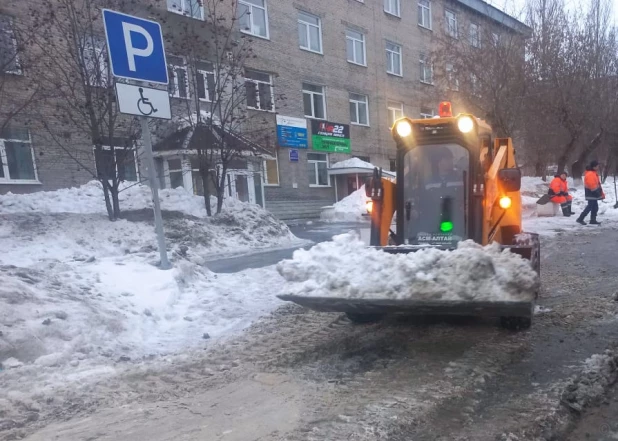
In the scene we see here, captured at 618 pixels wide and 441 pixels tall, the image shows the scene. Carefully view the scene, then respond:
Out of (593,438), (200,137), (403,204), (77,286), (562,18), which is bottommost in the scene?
(593,438)

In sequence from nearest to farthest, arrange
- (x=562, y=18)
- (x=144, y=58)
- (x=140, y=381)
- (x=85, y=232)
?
(x=140, y=381) → (x=144, y=58) → (x=85, y=232) → (x=562, y=18)

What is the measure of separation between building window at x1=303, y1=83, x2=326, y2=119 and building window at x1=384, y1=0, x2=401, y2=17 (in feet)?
26.2

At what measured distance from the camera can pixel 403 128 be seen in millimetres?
5730

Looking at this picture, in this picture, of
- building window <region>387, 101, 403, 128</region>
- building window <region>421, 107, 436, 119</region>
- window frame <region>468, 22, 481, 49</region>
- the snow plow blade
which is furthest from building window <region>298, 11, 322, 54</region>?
the snow plow blade

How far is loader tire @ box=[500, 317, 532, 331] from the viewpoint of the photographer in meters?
5.05

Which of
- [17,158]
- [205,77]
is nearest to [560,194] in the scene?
[205,77]

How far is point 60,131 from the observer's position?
15.4 m

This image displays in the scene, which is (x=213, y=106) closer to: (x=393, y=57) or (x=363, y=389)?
(x=363, y=389)

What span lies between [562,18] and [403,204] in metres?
20.4

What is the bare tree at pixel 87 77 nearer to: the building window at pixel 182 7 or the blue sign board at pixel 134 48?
the blue sign board at pixel 134 48

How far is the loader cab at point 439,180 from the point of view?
18.1 ft

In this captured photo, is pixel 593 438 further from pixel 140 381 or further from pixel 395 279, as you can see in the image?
pixel 140 381

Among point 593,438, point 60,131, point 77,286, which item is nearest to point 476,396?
point 593,438

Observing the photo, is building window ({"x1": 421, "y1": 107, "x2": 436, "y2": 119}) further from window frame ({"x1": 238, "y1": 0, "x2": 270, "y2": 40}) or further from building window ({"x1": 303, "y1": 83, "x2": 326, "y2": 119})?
window frame ({"x1": 238, "y1": 0, "x2": 270, "y2": 40})
